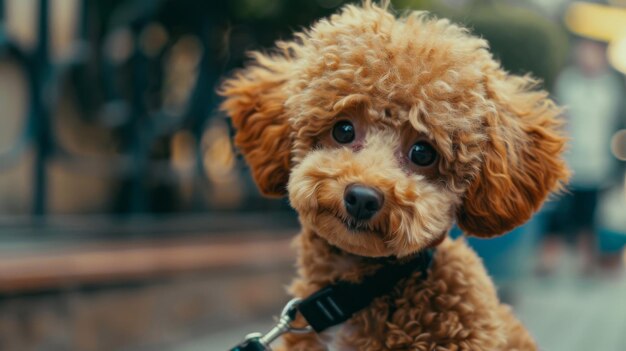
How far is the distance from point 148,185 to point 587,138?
5528 mm

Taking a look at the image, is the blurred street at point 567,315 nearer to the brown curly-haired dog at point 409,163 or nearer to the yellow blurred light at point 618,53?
the brown curly-haired dog at point 409,163

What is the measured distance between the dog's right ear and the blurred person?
723 cm

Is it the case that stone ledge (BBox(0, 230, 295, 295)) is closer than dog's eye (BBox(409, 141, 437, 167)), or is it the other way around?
dog's eye (BBox(409, 141, 437, 167))

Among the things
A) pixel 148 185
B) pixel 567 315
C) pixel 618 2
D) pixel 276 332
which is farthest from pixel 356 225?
pixel 618 2

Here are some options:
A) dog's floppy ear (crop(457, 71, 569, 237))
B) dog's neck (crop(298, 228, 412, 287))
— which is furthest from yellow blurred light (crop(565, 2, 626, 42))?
dog's neck (crop(298, 228, 412, 287))

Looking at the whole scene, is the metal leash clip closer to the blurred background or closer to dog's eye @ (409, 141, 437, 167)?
dog's eye @ (409, 141, 437, 167)

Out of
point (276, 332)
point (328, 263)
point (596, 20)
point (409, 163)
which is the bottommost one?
point (276, 332)

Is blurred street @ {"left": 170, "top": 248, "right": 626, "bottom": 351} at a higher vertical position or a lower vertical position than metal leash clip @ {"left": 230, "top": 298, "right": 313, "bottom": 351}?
lower

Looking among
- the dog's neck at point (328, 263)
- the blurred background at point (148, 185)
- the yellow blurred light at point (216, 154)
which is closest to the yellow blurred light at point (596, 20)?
the blurred background at point (148, 185)

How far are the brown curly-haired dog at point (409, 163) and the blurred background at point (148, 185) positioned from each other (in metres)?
2.48

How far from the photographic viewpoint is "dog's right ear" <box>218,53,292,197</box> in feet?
7.01

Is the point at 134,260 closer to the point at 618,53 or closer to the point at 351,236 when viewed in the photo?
the point at 351,236

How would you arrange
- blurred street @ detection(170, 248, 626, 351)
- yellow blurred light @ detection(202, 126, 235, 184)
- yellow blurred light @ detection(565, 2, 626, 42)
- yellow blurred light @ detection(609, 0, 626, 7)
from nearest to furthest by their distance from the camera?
1. blurred street @ detection(170, 248, 626, 351)
2. yellow blurred light @ detection(202, 126, 235, 184)
3. yellow blurred light @ detection(565, 2, 626, 42)
4. yellow blurred light @ detection(609, 0, 626, 7)

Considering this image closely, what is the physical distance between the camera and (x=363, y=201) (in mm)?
1846
